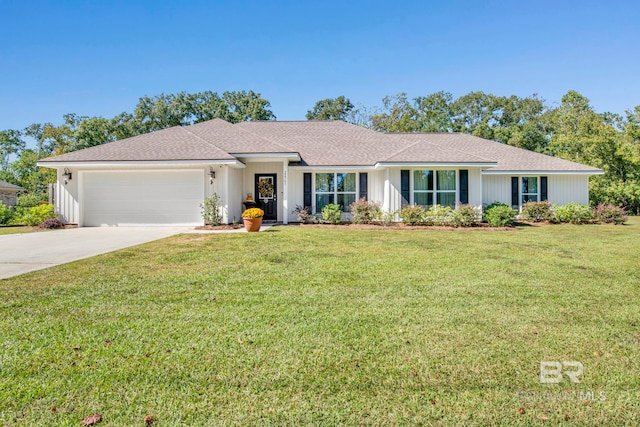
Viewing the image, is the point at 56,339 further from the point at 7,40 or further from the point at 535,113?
the point at 535,113

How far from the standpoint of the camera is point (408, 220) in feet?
48.3

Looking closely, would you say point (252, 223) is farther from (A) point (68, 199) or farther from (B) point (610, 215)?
(B) point (610, 215)

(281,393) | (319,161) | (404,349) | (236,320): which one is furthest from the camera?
(319,161)

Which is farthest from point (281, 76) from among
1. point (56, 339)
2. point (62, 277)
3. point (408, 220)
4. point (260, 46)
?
point (56, 339)

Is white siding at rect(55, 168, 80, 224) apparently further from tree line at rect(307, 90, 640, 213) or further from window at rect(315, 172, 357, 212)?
tree line at rect(307, 90, 640, 213)

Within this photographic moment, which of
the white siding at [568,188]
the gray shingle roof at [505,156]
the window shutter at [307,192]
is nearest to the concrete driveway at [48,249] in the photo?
the window shutter at [307,192]

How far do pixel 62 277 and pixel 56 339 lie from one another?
2.73m

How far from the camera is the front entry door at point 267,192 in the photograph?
16953mm

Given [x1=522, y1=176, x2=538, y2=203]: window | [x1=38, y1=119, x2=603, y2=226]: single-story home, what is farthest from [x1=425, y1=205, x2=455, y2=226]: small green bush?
[x1=522, y1=176, x2=538, y2=203]: window

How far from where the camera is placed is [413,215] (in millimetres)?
14648

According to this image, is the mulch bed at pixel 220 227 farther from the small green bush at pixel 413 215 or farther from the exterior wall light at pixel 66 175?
the small green bush at pixel 413 215

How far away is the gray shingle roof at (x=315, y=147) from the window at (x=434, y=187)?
0.79 metres

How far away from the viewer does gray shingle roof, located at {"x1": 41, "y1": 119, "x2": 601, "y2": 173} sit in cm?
1453

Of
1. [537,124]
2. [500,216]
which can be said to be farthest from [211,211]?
[537,124]
